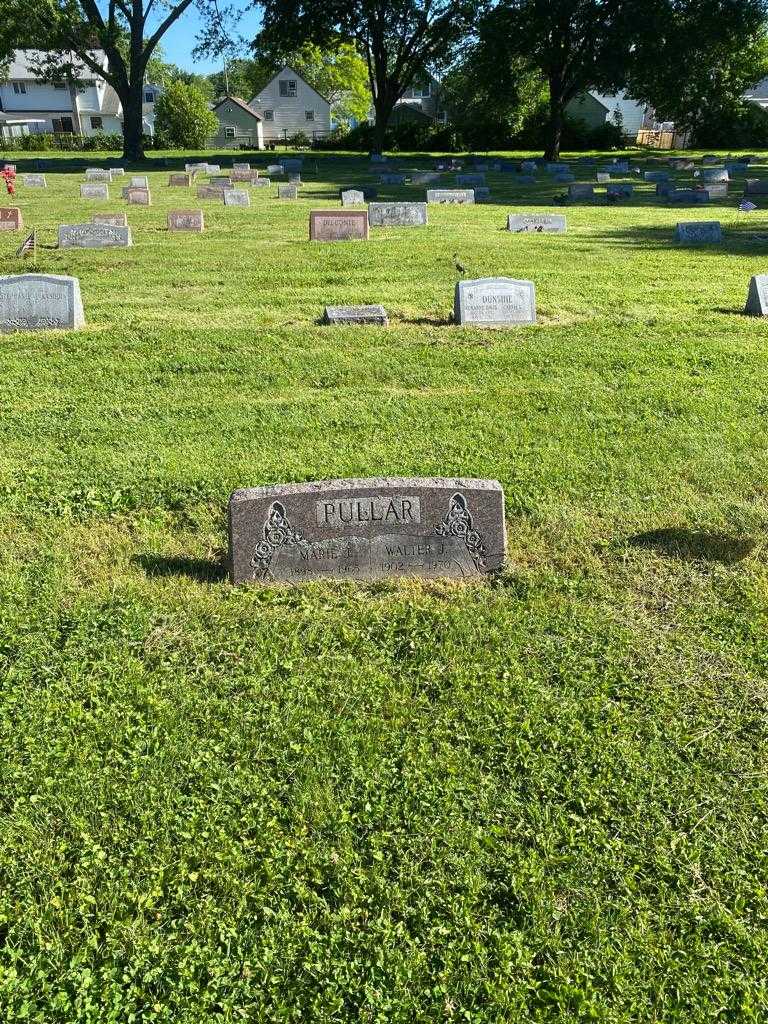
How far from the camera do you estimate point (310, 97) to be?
79.4 meters

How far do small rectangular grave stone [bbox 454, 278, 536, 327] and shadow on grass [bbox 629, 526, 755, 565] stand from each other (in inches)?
213

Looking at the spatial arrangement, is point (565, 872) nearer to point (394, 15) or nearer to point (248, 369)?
point (248, 369)

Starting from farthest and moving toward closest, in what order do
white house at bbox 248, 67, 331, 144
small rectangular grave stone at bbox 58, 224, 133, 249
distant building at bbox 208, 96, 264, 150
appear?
1. white house at bbox 248, 67, 331, 144
2. distant building at bbox 208, 96, 264, 150
3. small rectangular grave stone at bbox 58, 224, 133, 249

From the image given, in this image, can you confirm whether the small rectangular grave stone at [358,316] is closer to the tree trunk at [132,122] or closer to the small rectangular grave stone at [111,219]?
the small rectangular grave stone at [111,219]

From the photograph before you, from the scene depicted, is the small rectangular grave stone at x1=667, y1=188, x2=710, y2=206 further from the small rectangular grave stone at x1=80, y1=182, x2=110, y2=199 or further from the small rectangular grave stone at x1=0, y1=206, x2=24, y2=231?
the small rectangular grave stone at x1=0, y1=206, x2=24, y2=231

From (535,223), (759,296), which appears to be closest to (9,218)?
(535,223)

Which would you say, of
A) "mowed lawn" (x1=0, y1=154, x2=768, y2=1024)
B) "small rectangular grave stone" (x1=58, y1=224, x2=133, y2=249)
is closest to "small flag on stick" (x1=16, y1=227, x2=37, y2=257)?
"small rectangular grave stone" (x1=58, y1=224, x2=133, y2=249)

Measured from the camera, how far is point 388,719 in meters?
3.56

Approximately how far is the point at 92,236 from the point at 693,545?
568 inches

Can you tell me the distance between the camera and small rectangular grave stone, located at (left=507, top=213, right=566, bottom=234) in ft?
59.0

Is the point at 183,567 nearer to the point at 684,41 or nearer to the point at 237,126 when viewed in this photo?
the point at 684,41

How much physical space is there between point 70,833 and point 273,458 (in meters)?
3.59

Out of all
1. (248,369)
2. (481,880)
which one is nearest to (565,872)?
(481,880)

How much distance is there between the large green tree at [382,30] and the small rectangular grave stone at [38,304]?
40830 mm
